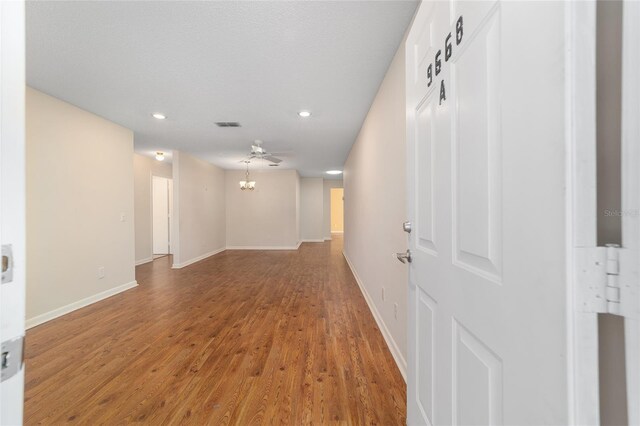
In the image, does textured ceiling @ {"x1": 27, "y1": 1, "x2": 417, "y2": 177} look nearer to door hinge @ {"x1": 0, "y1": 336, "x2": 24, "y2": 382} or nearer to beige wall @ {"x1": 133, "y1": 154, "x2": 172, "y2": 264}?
door hinge @ {"x1": 0, "y1": 336, "x2": 24, "y2": 382}

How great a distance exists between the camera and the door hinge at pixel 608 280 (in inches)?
15.8

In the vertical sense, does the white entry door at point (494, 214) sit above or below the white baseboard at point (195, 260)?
above

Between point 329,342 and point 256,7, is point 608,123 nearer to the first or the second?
point 256,7

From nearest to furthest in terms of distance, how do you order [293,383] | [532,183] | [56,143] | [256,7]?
[532,183]
[256,7]
[293,383]
[56,143]

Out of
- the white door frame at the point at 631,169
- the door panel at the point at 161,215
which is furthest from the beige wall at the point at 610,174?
the door panel at the point at 161,215

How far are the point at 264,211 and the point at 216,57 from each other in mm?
6329

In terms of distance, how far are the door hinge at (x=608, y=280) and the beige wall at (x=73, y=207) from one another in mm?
4119

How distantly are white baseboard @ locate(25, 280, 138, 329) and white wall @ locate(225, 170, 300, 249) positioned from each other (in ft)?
13.8

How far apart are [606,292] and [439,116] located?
71 cm

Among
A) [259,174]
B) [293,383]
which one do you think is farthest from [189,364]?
[259,174]

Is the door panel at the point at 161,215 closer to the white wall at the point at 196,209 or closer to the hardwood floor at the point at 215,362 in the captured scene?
the white wall at the point at 196,209

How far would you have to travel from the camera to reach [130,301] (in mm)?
3531

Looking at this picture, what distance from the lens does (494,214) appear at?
2.14 feet

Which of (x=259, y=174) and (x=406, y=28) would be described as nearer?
(x=406, y=28)
